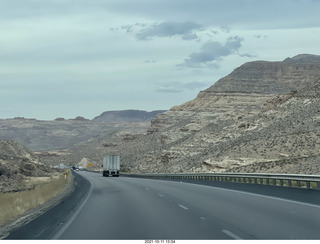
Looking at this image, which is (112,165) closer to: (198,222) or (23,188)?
(23,188)

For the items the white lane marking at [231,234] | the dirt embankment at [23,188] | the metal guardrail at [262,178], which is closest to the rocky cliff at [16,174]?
the dirt embankment at [23,188]

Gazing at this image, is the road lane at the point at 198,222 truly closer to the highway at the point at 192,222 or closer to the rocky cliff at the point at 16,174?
the highway at the point at 192,222

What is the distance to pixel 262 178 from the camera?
30969mm

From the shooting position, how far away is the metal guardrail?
23922 millimetres

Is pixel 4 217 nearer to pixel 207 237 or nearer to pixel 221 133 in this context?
pixel 207 237

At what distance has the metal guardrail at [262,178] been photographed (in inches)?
942

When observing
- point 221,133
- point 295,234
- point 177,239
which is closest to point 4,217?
point 177,239

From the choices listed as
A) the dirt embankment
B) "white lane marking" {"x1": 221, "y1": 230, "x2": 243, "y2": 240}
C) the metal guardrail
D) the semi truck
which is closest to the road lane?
"white lane marking" {"x1": 221, "y1": 230, "x2": 243, "y2": 240}

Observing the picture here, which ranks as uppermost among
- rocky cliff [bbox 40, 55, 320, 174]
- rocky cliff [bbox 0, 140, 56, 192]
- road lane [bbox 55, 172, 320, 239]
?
rocky cliff [bbox 40, 55, 320, 174]

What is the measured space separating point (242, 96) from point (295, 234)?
466 feet

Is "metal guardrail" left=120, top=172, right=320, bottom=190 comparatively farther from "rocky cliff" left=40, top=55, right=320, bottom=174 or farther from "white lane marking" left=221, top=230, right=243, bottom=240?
"white lane marking" left=221, top=230, right=243, bottom=240

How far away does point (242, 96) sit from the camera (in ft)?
500

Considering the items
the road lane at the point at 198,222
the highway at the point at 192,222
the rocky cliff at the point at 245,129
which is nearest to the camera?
the highway at the point at 192,222

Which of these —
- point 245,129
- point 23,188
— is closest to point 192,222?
point 23,188
